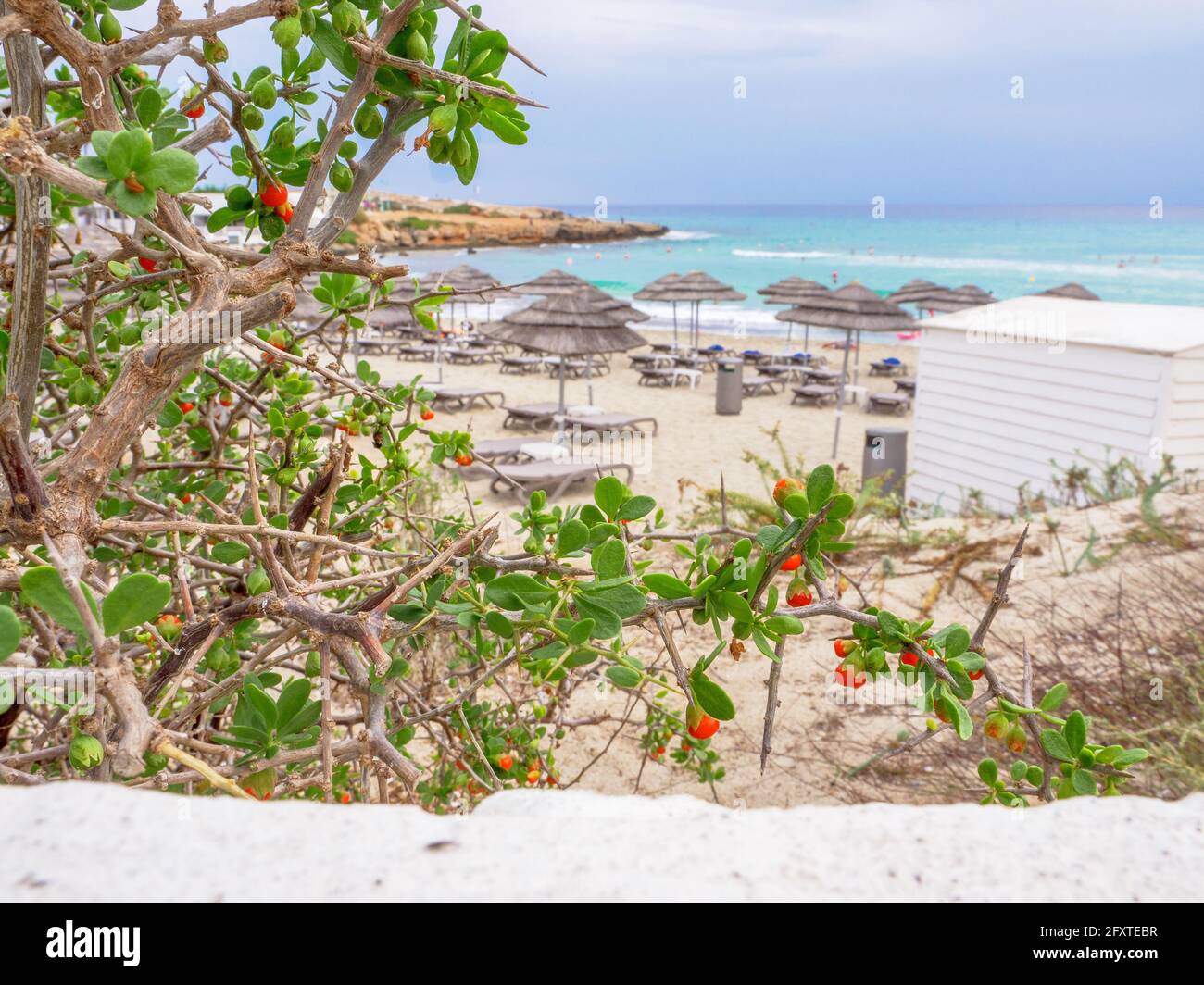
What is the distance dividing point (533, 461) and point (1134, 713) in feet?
28.2

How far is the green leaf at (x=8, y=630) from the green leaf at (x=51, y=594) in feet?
0.09

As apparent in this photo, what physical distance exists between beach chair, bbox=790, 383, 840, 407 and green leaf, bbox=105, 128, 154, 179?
664 inches

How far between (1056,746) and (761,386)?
59.9ft

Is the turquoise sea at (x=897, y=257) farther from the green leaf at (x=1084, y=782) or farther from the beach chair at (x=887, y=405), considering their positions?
the green leaf at (x=1084, y=782)

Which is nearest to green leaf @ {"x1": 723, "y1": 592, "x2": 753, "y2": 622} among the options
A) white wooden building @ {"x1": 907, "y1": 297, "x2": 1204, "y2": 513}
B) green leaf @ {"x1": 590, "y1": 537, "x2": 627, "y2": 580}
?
green leaf @ {"x1": 590, "y1": 537, "x2": 627, "y2": 580}

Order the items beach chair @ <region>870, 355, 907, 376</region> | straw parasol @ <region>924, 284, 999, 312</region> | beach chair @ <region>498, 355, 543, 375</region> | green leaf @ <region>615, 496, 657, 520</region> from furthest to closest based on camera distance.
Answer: beach chair @ <region>870, 355, 907, 376</region>, beach chair @ <region>498, 355, 543, 375</region>, straw parasol @ <region>924, 284, 999, 312</region>, green leaf @ <region>615, 496, 657, 520</region>

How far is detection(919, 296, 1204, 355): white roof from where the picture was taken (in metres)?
7.32

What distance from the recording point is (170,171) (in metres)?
0.83

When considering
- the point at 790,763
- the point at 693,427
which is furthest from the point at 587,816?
the point at 693,427

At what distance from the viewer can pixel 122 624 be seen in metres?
0.78

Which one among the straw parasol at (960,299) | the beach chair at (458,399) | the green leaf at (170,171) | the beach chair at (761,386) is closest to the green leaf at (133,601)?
the green leaf at (170,171)

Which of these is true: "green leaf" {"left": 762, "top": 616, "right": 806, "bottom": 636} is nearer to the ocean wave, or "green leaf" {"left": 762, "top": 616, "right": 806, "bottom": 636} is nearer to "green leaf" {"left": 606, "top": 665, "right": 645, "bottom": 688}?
"green leaf" {"left": 606, "top": 665, "right": 645, "bottom": 688}

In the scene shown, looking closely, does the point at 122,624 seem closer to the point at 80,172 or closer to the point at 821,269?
the point at 80,172

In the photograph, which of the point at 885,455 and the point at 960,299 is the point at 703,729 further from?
the point at 960,299
